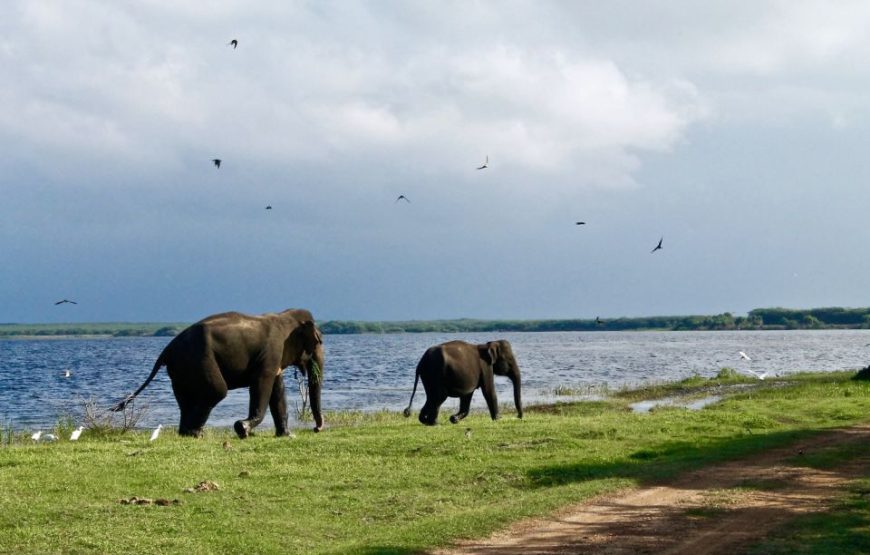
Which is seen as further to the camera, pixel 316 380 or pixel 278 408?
pixel 316 380

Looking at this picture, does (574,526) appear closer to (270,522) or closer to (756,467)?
(270,522)

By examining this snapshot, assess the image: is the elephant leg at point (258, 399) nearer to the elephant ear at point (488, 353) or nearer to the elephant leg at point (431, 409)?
the elephant leg at point (431, 409)

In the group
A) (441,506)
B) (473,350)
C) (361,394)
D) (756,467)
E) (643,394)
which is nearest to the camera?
(441,506)

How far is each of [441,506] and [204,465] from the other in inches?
171

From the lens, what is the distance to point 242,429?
66.8 feet

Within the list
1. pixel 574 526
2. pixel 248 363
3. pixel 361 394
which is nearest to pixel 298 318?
pixel 248 363

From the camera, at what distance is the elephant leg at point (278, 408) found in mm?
21703

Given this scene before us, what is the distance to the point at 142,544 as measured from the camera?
11.5 meters

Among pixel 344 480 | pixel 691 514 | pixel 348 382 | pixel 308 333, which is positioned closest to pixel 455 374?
pixel 308 333

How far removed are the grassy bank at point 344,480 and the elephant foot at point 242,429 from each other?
0.26 meters

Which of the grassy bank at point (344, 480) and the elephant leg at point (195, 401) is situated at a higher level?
the elephant leg at point (195, 401)

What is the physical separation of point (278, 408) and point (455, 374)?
16.9ft

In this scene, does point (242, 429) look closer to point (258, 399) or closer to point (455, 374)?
point (258, 399)

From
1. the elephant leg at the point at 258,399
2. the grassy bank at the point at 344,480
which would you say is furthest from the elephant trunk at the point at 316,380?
the elephant leg at the point at 258,399
